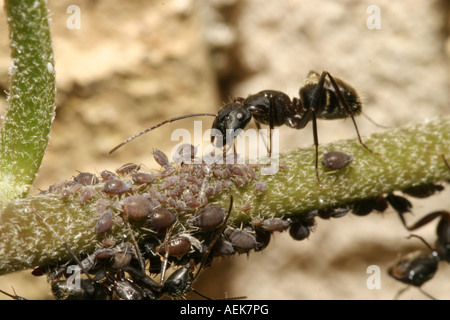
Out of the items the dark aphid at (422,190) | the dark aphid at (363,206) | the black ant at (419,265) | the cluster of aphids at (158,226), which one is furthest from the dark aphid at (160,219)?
the black ant at (419,265)

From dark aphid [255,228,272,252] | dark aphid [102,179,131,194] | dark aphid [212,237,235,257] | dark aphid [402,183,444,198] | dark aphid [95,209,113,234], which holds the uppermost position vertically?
dark aphid [402,183,444,198]

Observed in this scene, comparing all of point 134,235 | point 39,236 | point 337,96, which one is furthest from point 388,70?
point 39,236

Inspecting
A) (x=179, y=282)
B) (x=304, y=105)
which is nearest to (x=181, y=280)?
(x=179, y=282)

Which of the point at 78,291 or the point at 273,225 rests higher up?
the point at 273,225

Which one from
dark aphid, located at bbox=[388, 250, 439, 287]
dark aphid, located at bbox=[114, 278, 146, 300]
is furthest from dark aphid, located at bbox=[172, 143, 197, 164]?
dark aphid, located at bbox=[388, 250, 439, 287]

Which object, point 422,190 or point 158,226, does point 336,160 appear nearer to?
point 422,190

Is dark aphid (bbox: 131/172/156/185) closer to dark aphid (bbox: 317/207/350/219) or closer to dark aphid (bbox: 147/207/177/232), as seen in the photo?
dark aphid (bbox: 147/207/177/232)
